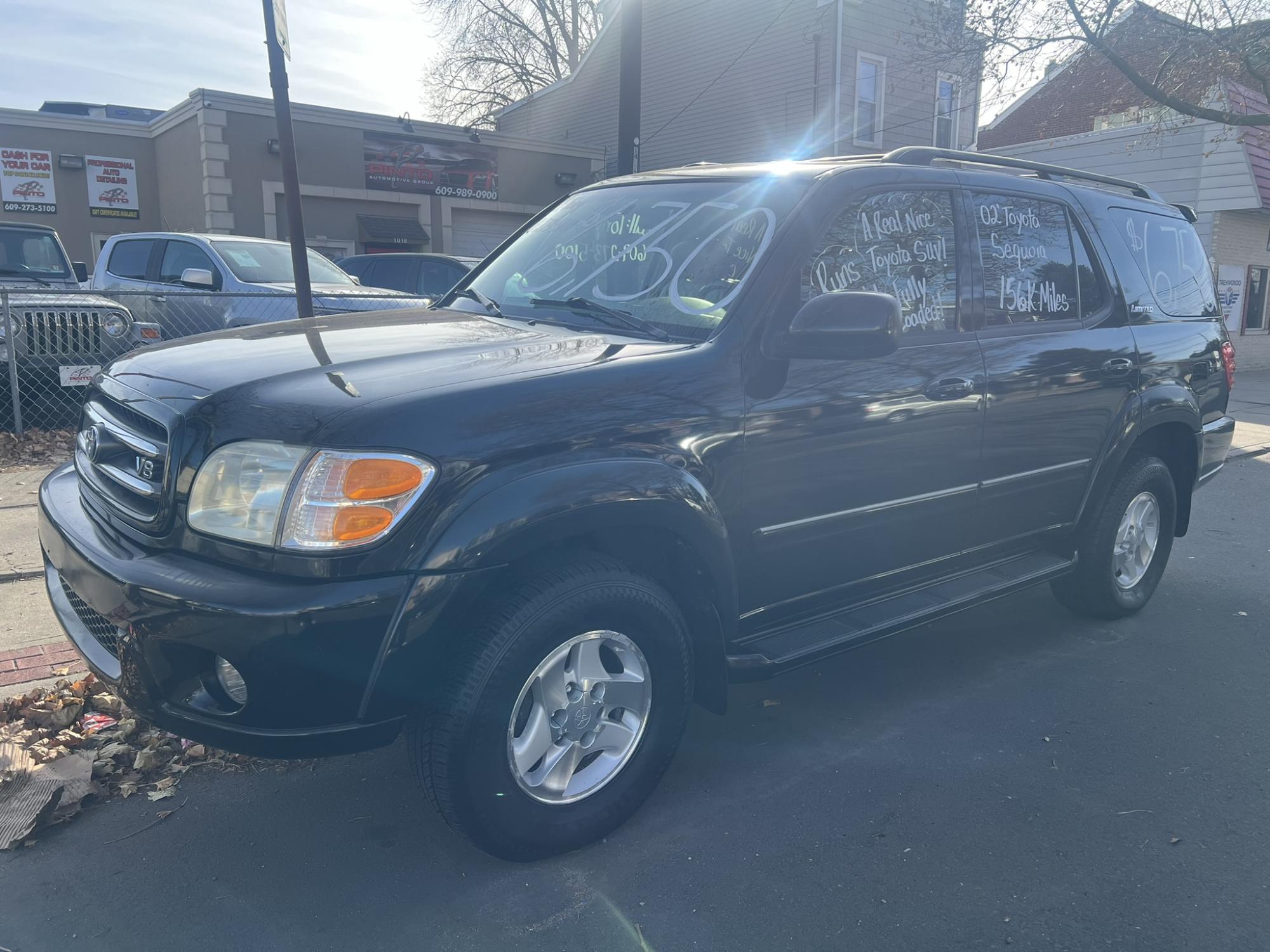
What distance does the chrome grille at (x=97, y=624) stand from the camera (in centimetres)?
258

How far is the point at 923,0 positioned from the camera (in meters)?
19.2

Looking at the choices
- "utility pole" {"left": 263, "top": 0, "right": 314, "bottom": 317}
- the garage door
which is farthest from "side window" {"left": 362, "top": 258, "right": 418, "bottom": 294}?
the garage door

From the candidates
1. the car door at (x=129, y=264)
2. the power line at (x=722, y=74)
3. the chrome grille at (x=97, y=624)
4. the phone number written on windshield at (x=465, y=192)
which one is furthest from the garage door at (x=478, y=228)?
the chrome grille at (x=97, y=624)

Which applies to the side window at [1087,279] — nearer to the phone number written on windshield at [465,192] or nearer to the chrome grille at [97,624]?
the chrome grille at [97,624]

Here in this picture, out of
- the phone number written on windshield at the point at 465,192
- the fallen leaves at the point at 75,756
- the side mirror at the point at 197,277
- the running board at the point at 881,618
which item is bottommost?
the fallen leaves at the point at 75,756

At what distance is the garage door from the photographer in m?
22.0

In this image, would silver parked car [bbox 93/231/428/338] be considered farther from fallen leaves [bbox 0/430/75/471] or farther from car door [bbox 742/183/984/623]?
car door [bbox 742/183/984/623]

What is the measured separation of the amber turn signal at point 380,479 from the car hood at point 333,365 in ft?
0.48

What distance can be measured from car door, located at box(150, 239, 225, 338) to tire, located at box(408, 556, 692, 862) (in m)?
6.69

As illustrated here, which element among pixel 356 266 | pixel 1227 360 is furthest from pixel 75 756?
pixel 356 266

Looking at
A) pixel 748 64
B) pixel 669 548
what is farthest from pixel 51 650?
pixel 748 64

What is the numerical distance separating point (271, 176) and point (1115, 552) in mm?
18227

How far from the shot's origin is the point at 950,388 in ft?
11.8

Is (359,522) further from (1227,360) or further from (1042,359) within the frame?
(1227,360)
